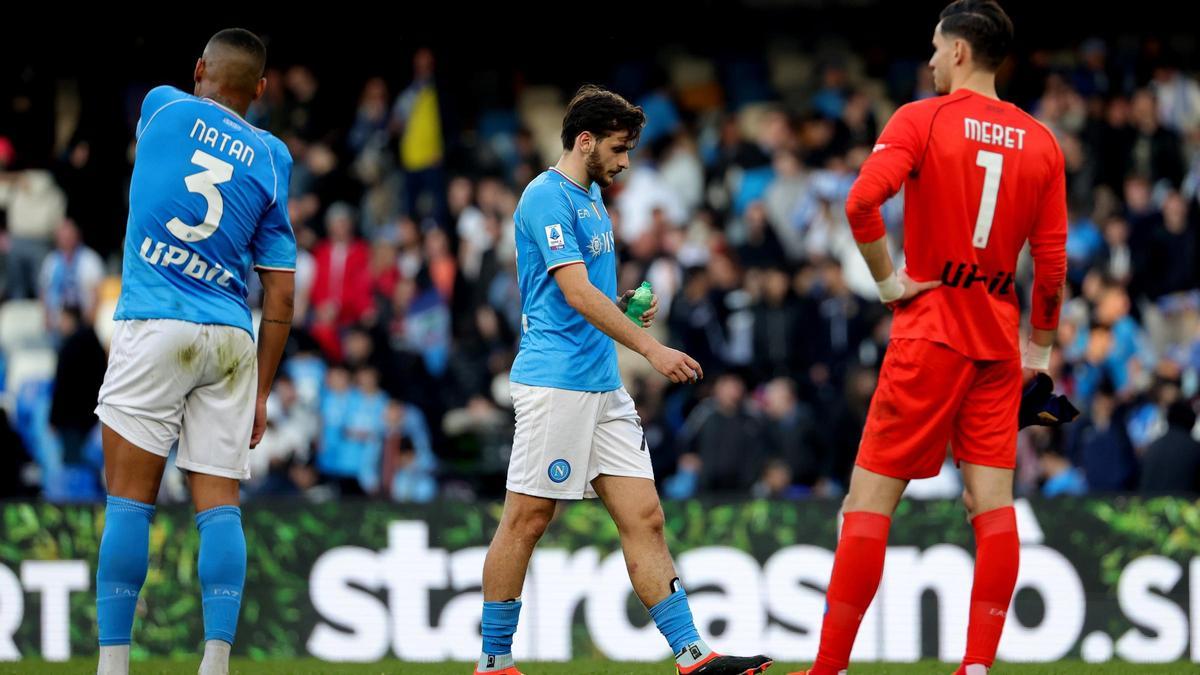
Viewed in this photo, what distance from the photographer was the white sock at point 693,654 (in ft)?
21.0

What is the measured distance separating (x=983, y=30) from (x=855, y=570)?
212 cm

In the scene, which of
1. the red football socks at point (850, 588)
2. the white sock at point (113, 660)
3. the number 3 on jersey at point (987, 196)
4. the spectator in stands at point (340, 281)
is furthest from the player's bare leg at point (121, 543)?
the spectator in stands at point (340, 281)

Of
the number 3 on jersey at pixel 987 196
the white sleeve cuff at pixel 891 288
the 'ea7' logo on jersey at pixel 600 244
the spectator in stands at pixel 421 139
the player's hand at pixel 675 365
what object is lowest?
the player's hand at pixel 675 365

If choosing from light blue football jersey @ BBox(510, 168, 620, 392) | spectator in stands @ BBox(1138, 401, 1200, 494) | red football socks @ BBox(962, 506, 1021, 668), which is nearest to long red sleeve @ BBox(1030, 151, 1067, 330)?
red football socks @ BBox(962, 506, 1021, 668)

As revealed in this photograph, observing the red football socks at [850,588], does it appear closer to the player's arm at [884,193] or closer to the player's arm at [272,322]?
the player's arm at [884,193]

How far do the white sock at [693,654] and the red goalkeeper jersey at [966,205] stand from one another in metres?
1.43

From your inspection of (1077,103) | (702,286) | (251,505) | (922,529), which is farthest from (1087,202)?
(251,505)

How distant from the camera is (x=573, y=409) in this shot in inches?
257

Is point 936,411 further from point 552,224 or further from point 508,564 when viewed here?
point 508,564

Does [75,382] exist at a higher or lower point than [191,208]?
lower

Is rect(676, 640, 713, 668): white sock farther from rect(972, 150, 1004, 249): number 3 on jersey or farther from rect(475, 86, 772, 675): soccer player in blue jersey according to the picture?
rect(972, 150, 1004, 249): number 3 on jersey

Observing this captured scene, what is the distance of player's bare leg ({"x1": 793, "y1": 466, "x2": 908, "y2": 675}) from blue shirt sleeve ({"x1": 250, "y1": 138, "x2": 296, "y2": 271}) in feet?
7.98

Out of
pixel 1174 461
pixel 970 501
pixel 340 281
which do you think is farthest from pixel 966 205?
pixel 340 281

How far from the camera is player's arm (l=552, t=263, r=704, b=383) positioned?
617 cm
